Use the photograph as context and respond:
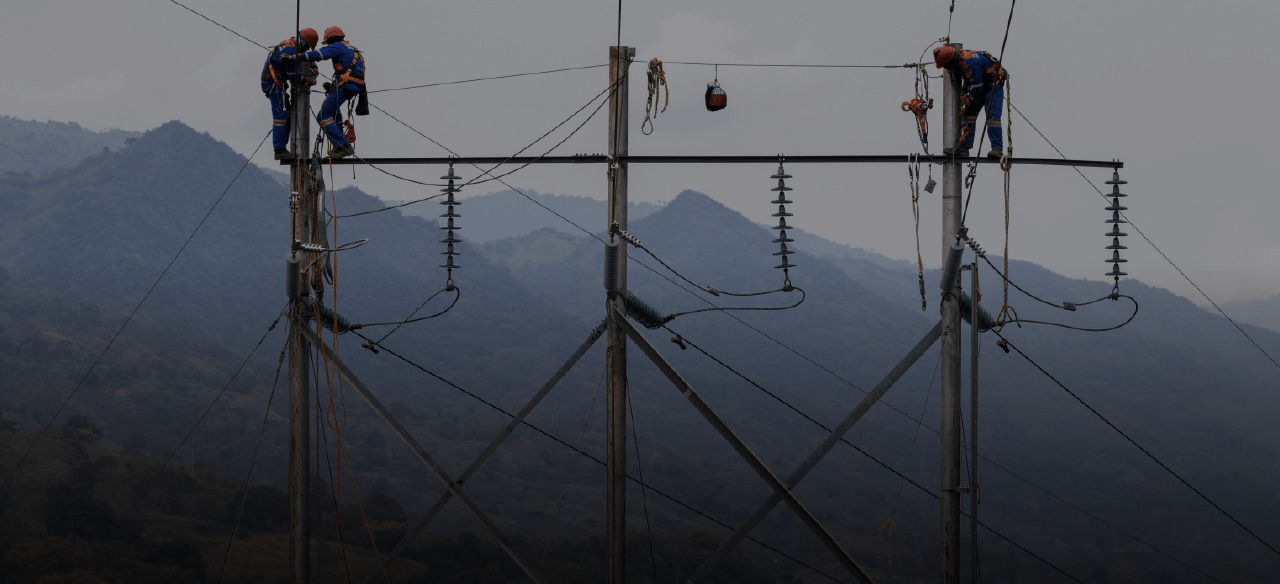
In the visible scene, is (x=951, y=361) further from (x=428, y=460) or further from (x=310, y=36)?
(x=310, y=36)

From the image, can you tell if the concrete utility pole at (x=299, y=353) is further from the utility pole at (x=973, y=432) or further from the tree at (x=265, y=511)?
the tree at (x=265, y=511)

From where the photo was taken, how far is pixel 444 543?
50.2 metres

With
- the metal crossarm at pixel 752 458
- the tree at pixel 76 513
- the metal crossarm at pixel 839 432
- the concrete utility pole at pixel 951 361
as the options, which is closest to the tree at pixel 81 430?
the tree at pixel 76 513

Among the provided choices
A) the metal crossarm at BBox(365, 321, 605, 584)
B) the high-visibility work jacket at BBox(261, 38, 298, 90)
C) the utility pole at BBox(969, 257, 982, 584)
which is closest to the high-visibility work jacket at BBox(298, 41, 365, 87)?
the high-visibility work jacket at BBox(261, 38, 298, 90)

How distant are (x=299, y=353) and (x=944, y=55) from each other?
9.06 meters

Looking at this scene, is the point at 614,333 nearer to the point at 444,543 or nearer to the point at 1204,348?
the point at 444,543

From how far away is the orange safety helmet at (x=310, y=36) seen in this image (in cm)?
1258

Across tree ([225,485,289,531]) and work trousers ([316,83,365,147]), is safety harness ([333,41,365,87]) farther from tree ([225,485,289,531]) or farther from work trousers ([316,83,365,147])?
tree ([225,485,289,531])

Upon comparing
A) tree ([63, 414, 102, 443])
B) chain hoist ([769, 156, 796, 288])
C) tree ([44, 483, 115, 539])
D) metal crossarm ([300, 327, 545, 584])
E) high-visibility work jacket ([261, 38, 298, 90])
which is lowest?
tree ([44, 483, 115, 539])

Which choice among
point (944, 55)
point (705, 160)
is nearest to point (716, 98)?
point (705, 160)

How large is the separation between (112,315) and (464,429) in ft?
164

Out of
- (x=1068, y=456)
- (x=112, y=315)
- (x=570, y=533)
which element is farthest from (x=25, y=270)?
(x=1068, y=456)

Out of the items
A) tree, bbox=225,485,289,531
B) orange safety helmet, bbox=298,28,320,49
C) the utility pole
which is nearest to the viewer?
the utility pole

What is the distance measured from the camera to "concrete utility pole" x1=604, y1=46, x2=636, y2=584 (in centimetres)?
1223
